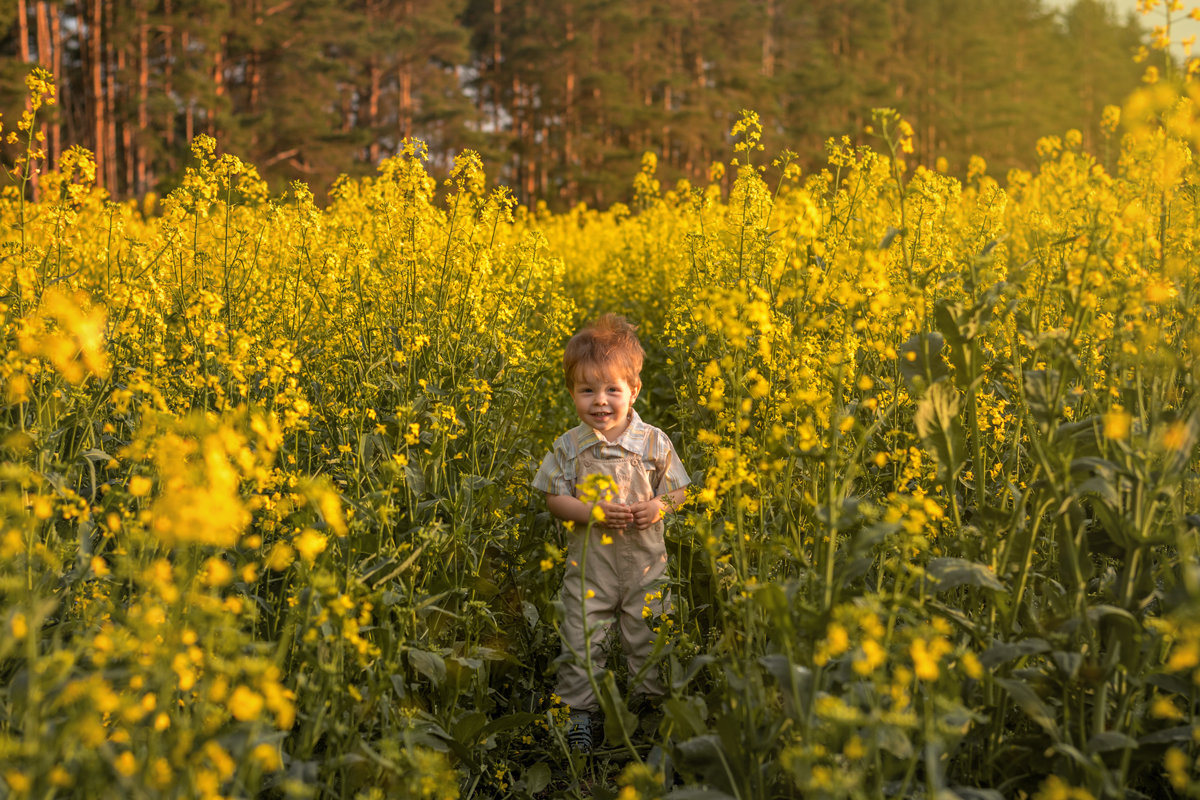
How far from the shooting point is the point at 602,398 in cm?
324

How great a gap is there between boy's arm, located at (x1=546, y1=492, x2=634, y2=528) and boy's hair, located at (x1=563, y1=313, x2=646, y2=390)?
1.44ft

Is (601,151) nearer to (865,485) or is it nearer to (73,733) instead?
(865,485)

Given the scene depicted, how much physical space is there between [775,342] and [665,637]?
4.27 feet

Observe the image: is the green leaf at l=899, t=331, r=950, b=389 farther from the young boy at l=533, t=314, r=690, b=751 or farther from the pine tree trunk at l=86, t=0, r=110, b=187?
the pine tree trunk at l=86, t=0, r=110, b=187

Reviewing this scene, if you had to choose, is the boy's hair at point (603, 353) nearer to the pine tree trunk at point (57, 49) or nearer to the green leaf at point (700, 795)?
the green leaf at point (700, 795)

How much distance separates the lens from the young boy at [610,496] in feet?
10.2

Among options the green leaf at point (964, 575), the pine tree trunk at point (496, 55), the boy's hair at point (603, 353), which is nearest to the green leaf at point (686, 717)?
the green leaf at point (964, 575)

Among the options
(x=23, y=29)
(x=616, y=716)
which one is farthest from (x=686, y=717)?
(x=23, y=29)

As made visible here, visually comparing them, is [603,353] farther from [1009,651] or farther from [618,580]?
[1009,651]

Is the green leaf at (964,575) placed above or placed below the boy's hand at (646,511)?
above

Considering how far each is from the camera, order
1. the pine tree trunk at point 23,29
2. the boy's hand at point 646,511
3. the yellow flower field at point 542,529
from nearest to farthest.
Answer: the yellow flower field at point 542,529
the boy's hand at point 646,511
the pine tree trunk at point 23,29

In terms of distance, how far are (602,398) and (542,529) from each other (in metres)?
0.86

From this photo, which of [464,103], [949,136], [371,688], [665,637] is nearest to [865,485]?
[665,637]

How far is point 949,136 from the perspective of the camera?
42000mm
